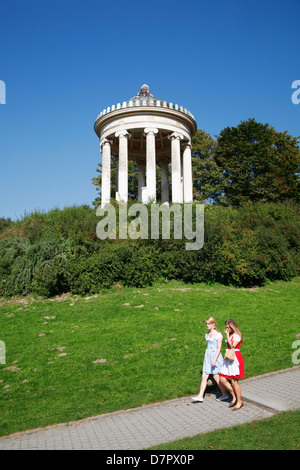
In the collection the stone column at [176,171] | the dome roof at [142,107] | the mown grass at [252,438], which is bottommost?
the mown grass at [252,438]

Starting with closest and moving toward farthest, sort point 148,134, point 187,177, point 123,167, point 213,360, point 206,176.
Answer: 1. point 213,360
2. point 123,167
3. point 148,134
4. point 187,177
5. point 206,176

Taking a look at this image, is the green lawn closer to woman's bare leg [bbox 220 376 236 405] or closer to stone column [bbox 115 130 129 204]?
woman's bare leg [bbox 220 376 236 405]

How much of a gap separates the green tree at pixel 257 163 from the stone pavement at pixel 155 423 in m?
31.2

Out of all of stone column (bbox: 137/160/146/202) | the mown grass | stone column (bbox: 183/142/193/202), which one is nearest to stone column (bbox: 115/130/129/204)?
stone column (bbox: 183/142/193/202)

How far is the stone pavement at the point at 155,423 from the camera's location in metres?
5.04

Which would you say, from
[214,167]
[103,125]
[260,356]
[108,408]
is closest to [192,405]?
[108,408]

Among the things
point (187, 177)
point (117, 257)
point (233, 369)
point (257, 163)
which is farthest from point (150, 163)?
point (233, 369)

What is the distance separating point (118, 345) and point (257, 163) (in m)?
33.0

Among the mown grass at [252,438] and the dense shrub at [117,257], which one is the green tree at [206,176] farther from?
the mown grass at [252,438]

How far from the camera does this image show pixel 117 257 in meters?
16.5

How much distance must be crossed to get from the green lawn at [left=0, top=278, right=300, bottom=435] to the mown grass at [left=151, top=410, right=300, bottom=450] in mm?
1725

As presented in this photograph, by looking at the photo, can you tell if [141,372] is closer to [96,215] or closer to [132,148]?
[96,215]

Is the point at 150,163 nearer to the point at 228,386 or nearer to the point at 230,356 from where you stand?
the point at 230,356

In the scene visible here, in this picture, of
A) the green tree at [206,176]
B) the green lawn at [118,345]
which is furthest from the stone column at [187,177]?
the green lawn at [118,345]
